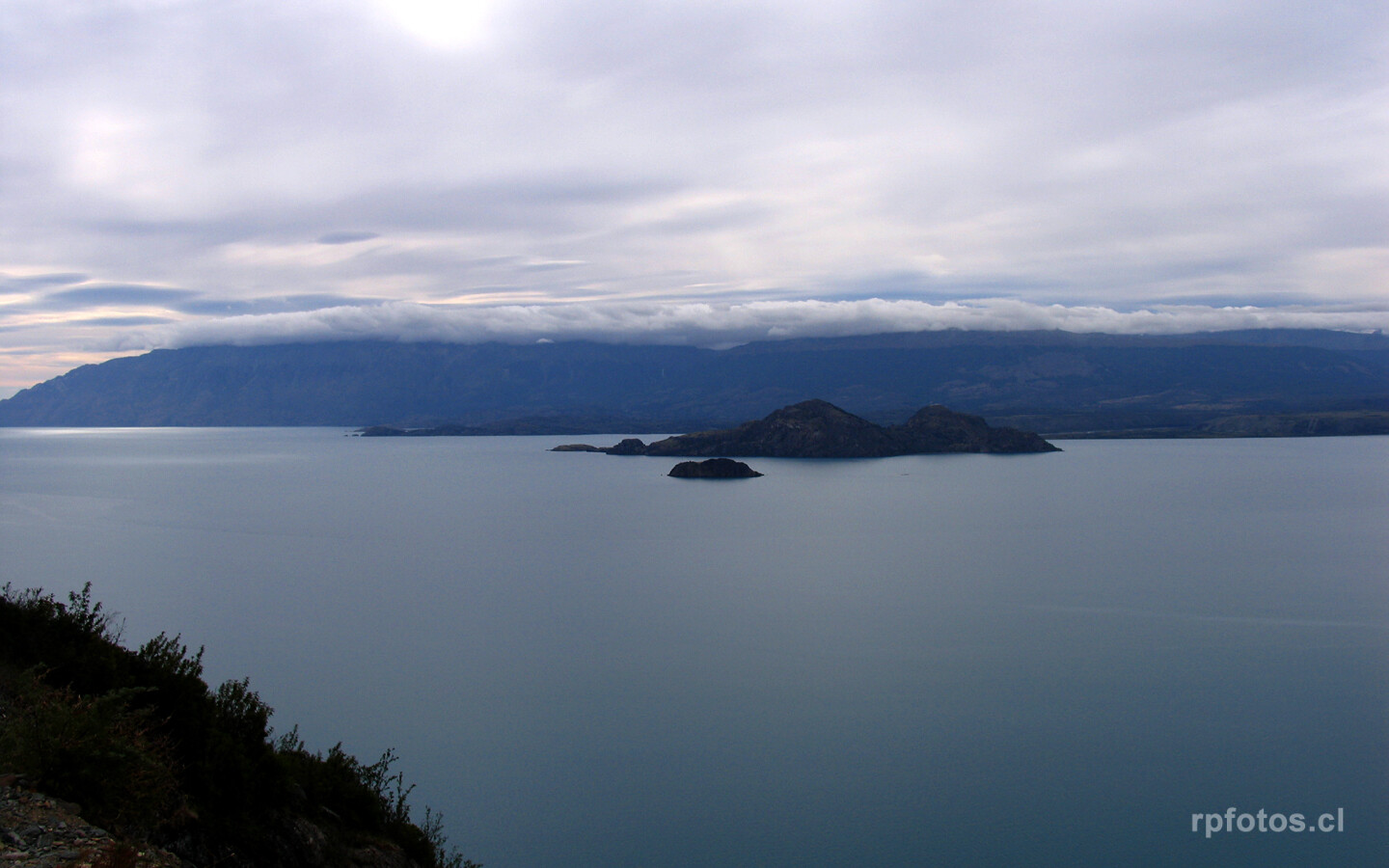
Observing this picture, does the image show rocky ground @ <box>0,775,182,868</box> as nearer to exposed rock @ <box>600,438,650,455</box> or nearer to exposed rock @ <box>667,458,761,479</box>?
exposed rock @ <box>667,458,761,479</box>

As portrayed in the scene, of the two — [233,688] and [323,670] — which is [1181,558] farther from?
[233,688]

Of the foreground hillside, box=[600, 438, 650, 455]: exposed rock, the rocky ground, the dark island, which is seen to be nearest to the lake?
the foreground hillside

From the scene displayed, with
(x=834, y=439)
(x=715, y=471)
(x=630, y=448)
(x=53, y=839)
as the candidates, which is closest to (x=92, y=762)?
(x=53, y=839)

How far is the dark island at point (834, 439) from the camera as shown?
12438 cm

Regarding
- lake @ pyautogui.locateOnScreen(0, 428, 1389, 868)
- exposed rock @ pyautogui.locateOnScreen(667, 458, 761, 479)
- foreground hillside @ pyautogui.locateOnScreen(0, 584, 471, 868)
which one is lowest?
lake @ pyautogui.locateOnScreen(0, 428, 1389, 868)

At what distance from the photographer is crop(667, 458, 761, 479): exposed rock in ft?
300

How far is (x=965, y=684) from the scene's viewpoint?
2172 centimetres

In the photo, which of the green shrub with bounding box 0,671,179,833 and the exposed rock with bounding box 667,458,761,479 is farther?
the exposed rock with bounding box 667,458,761,479

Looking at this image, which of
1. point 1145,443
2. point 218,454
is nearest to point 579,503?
point 218,454

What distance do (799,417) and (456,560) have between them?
90.4 m

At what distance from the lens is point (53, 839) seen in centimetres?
635

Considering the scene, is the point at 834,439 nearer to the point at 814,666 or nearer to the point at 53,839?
the point at 814,666

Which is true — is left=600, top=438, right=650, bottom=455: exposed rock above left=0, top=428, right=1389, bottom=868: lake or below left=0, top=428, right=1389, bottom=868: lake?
above

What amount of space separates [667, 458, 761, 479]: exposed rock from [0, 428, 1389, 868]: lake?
107 ft
